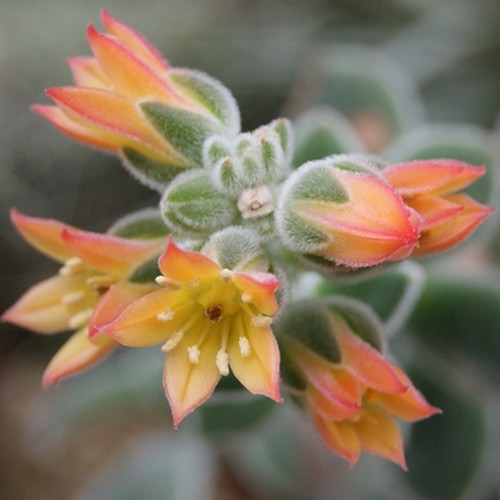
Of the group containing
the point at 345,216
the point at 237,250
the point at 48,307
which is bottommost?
the point at 48,307

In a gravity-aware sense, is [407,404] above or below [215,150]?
below

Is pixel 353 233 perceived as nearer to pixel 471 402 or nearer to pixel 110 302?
pixel 110 302

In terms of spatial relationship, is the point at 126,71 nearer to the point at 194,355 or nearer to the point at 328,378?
the point at 194,355

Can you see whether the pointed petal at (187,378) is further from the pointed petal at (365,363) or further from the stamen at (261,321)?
the pointed petal at (365,363)

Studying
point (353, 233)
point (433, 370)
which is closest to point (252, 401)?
point (433, 370)

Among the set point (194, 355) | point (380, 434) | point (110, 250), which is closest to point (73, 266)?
point (110, 250)
